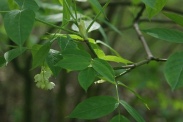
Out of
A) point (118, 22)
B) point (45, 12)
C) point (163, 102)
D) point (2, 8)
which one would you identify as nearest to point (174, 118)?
point (163, 102)

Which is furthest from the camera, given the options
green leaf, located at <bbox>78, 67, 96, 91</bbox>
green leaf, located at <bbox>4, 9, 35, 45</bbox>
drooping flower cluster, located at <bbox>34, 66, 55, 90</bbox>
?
drooping flower cluster, located at <bbox>34, 66, 55, 90</bbox>

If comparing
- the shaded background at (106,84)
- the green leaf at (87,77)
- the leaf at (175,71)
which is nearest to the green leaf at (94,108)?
the green leaf at (87,77)

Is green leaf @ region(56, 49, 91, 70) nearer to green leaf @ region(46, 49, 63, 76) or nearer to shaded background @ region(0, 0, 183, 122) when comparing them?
green leaf @ region(46, 49, 63, 76)

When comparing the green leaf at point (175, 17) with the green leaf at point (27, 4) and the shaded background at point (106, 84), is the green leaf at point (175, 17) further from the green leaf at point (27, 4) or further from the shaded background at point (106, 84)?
the shaded background at point (106, 84)

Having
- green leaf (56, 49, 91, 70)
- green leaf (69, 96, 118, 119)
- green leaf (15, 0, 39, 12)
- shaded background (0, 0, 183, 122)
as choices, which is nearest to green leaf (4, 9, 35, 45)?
green leaf (15, 0, 39, 12)

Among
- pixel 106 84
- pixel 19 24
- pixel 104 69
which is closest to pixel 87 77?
pixel 104 69

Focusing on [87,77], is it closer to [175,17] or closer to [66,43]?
[66,43]
